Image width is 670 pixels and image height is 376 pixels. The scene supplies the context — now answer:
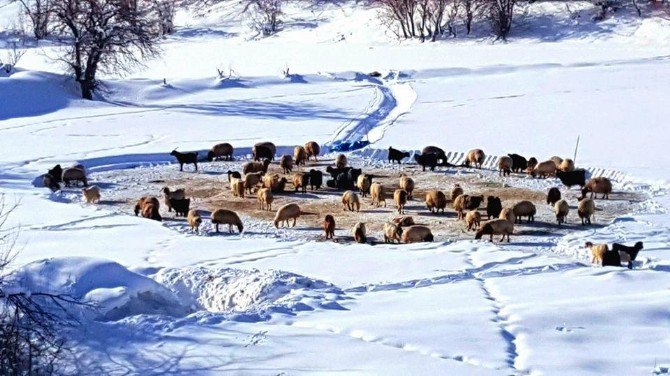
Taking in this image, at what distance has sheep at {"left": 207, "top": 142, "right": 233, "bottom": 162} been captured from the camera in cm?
2475

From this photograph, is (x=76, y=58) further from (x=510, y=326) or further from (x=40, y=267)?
(x=510, y=326)

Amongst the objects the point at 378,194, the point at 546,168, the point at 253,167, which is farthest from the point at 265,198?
the point at 546,168

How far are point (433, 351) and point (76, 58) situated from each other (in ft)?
91.9

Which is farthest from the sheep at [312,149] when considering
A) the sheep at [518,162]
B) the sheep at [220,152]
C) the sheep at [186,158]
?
the sheep at [518,162]

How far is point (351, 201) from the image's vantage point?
19.0 metres

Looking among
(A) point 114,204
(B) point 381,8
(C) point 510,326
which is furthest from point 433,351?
(B) point 381,8

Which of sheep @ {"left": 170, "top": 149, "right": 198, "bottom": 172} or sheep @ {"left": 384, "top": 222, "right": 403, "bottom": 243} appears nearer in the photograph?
sheep @ {"left": 384, "top": 222, "right": 403, "bottom": 243}

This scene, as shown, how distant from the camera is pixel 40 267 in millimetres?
12445

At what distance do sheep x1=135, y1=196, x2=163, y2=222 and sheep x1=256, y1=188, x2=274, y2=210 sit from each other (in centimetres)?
187

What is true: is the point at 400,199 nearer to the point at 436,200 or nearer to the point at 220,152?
the point at 436,200

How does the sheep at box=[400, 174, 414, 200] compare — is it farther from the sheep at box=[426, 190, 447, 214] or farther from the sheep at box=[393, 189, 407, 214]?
the sheep at box=[426, 190, 447, 214]

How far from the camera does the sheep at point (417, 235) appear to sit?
16578 mm

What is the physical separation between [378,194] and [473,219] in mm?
2545

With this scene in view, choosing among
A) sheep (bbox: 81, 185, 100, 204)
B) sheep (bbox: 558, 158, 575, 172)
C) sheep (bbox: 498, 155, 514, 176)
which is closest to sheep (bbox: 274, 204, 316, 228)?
sheep (bbox: 81, 185, 100, 204)
